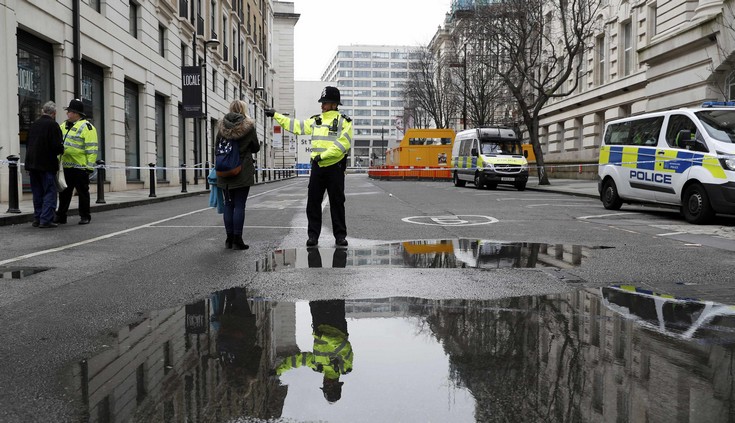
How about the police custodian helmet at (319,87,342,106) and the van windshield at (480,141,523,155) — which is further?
the van windshield at (480,141,523,155)

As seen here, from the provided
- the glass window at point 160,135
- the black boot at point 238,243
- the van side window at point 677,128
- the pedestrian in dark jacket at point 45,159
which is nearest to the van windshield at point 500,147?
the glass window at point 160,135

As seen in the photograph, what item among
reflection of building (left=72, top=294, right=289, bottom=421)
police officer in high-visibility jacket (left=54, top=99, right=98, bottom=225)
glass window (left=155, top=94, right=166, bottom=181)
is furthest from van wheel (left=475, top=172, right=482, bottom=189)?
reflection of building (left=72, top=294, right=289, bottom=421)

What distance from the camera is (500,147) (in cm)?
2697

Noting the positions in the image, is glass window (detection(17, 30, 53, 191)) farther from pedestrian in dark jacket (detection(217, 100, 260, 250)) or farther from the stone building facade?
pedestrian in dark jacket (detection(217, 100, 260, 250))

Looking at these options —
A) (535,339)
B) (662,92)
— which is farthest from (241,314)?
(662,92)

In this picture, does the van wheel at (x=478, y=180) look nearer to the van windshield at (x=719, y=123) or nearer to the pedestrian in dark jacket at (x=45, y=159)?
the van windshield at (x=719, y=123)

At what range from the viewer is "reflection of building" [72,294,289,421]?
266 cm

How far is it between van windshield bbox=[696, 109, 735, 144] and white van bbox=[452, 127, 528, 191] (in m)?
14.1

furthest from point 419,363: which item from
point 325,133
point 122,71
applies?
point 122,71

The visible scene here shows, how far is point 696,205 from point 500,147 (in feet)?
52.9

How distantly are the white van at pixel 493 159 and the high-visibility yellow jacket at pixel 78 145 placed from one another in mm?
18139

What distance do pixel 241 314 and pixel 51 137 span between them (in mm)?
7414

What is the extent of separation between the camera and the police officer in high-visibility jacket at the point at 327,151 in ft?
24.9

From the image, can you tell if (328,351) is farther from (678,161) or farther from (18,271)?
(678,161)
